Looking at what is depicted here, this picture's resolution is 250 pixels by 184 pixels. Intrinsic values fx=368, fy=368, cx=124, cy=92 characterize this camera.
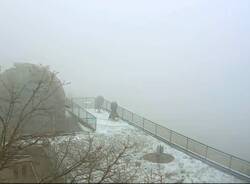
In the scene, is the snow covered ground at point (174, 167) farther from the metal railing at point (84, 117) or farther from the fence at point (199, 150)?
the metal railing at point (84, 117)

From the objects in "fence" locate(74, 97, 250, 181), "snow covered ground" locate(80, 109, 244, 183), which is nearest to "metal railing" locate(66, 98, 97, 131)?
"snow covered ground" locate(80, 109, 244, 183)

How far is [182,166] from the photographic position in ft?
66.2

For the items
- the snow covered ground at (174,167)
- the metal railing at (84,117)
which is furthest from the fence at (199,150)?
the metal railing at (84,117)

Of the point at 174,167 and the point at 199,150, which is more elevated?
the point at 199,150

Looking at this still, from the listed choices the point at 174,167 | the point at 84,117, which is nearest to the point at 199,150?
the point at 174,167

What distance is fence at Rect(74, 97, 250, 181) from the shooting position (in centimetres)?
1861

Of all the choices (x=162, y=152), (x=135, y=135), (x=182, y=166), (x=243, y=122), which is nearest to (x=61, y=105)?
(x=135, y=135)

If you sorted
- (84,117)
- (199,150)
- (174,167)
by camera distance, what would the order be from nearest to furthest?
1. (174,167)
2. (199,150)
3. (84,117)

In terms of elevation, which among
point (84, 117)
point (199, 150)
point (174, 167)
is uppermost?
point (84, 117)

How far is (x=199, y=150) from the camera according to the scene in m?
22.4

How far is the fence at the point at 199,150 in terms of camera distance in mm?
A: 18606

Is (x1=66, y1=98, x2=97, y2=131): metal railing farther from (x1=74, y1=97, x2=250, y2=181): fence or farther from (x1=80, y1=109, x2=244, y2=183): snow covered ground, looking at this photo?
(x1=74, y1=97, x2=250, y2=181): fence

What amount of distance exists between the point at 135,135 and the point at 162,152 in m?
4.91

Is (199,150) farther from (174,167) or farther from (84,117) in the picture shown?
(84,117)
